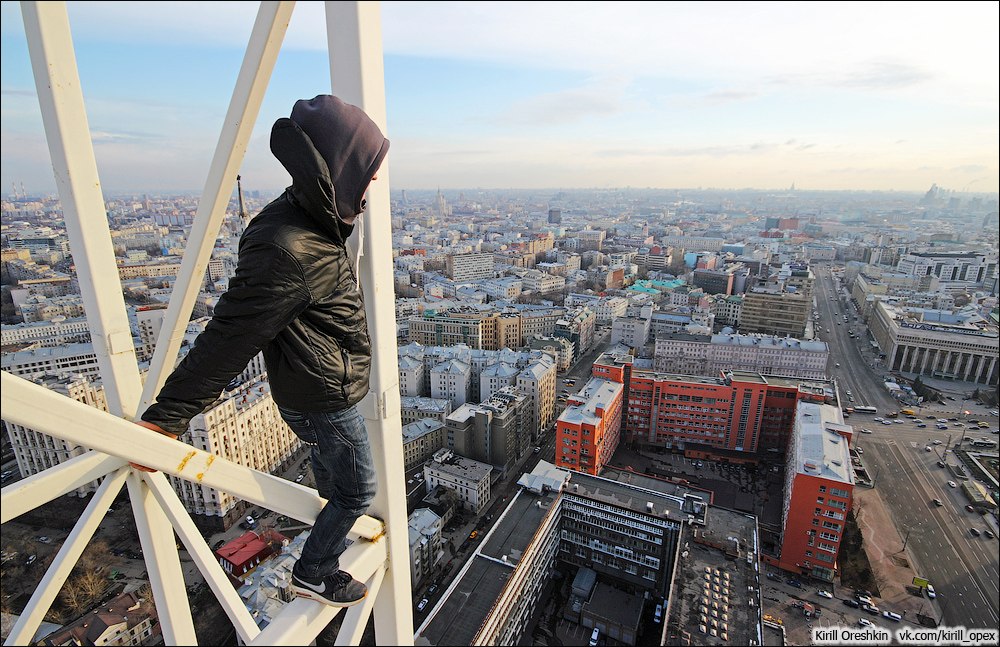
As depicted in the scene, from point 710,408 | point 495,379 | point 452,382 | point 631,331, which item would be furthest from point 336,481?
point 631,331

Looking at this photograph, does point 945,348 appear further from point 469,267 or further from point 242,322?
point 242,322

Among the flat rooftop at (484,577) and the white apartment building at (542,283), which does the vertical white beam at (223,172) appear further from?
the white apartment building at (542,283)

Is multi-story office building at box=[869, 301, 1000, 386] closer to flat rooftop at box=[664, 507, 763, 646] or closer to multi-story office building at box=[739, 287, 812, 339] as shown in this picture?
Result: multi-story office building at box=[739, 287, 812, 339]

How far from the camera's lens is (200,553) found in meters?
0.63

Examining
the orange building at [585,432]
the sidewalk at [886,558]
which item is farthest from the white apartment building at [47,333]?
the sidewalk at [886,558]

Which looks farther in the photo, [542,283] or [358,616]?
[542,283]

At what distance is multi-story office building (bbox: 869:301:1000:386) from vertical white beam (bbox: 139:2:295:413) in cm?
1553

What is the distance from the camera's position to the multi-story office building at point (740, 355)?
1072 cm

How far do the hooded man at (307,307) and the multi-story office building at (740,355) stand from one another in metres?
11.1

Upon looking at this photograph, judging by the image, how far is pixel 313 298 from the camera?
1.67 ft

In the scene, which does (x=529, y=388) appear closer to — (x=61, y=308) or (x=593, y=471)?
(x=593, y=471)

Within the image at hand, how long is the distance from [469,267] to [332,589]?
21.0 metres

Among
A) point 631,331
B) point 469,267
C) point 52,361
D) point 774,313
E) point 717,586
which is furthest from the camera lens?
point 469,267

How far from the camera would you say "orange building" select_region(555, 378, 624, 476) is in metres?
7.09
